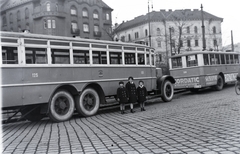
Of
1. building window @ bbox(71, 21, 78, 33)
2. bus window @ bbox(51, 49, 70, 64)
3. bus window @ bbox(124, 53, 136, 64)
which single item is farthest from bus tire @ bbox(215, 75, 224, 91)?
building window @ bbox(71, 21, 78, 33)

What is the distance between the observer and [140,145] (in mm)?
5367

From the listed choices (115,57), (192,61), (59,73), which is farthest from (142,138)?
(192,61)

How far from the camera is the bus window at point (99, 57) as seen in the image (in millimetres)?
10749

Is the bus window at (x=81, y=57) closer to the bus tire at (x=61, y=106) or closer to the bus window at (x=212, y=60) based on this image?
the bus tire at (x=61, y=106)

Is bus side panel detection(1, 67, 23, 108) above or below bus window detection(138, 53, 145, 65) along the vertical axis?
below

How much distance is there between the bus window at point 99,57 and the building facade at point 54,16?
20320 millimetres

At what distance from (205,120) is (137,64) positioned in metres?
5.65

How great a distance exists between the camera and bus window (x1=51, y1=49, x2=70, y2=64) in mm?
9352

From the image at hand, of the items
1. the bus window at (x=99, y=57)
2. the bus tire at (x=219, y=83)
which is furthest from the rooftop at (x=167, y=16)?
the bus window at (x=99, y=57)

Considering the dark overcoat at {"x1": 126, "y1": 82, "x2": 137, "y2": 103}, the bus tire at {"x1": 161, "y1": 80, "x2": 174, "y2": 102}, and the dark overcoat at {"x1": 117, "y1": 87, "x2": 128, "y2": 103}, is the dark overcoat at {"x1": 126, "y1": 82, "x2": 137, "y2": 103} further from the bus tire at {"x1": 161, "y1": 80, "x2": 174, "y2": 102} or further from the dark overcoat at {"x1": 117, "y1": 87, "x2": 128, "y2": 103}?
the bus tire at {"x1": 161, "y1": 80, "x2": 174, "y2": 102}

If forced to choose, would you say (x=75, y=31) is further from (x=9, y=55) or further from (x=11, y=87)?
(x=11, y=87)

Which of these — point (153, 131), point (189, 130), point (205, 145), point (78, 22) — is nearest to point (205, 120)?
point (189, 130)

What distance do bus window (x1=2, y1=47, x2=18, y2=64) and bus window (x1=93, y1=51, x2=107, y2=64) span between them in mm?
3174

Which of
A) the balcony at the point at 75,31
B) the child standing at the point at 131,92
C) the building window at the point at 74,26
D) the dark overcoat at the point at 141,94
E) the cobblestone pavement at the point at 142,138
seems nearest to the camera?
the cobblestone pavement at the point at 142,138
